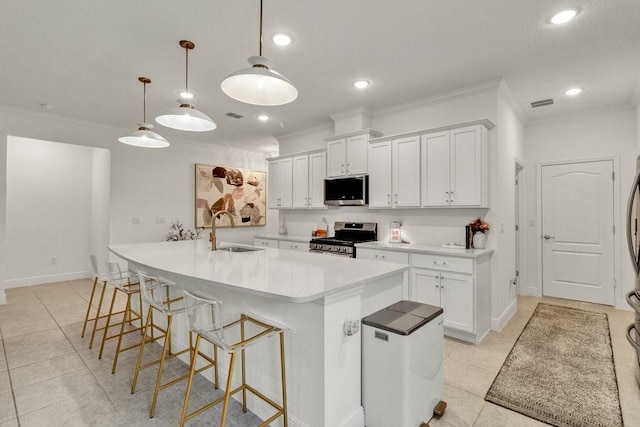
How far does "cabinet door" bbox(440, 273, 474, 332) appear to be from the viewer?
10.0 feet

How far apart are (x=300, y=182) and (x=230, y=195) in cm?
215

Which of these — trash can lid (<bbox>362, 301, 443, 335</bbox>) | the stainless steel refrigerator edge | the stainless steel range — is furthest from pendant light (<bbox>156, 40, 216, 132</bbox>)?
the stainless steel refrigerator edge

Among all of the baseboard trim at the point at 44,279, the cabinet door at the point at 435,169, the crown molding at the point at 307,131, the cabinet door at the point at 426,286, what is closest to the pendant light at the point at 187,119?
the cabinet door at the point at 435,169

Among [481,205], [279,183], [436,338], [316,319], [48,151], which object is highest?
[48,151]

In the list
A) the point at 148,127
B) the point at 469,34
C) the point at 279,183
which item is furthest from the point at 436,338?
the point at 279,183

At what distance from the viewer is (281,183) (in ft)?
18.1

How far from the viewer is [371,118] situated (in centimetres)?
451

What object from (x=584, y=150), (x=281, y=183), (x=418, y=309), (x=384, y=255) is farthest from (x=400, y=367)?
(x=584, y=150)

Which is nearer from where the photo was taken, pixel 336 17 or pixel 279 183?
pixel 336 17

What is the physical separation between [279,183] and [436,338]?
4099 millimetres

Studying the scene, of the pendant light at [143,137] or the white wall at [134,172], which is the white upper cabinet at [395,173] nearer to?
the pendant light at [143,137]

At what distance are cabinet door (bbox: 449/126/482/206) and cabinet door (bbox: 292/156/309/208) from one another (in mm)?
2336

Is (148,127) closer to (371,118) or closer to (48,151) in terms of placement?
(371,118)

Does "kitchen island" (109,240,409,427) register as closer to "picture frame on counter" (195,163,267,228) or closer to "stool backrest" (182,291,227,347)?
"stool backrest" (182,291,227,347)
